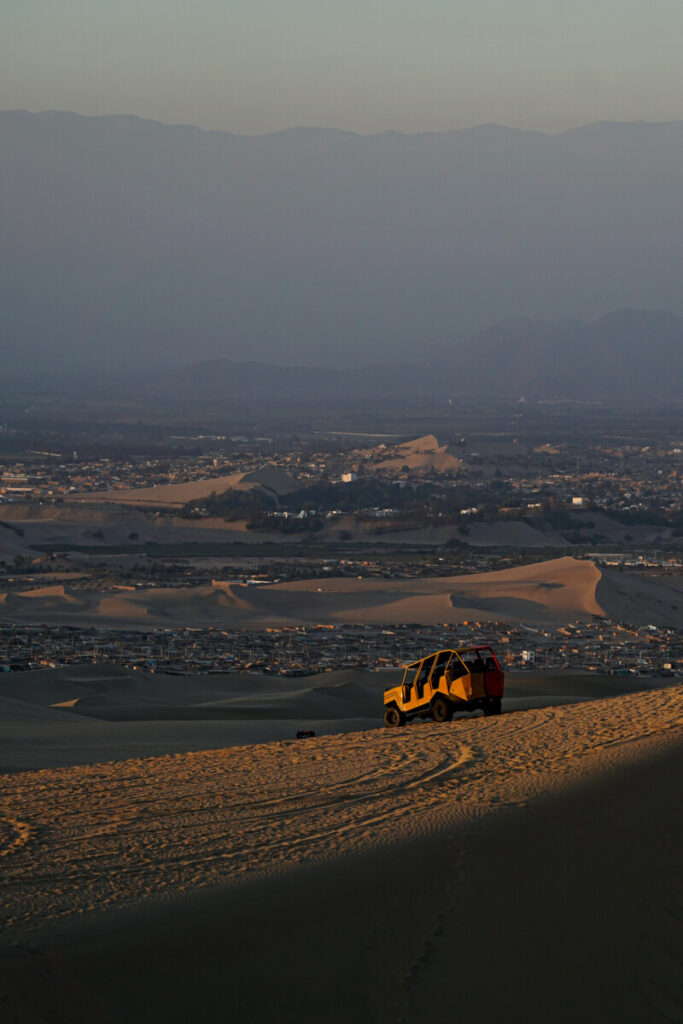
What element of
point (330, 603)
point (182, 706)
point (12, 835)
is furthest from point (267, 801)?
point (330, 603)

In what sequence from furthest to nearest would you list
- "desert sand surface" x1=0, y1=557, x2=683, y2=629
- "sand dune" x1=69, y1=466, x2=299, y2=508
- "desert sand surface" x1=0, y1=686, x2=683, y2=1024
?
"sand dune" x1=69, y1=466, x2=299, y2=508
"desert sand surface" x1=0, y1=557, x2=683, y2=629
"desert sand surface" x1=0, y1=686, x2=683, y2=1024

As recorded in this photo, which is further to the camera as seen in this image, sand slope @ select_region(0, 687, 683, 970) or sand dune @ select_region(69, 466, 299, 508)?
sand dune @ select_region(69, 466, 299, 508)

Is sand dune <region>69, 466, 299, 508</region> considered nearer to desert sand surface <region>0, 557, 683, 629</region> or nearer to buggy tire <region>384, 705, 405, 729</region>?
desert sand surface <region>0, 557, 683, 629</region>

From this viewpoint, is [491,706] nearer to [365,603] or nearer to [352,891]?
[352,891]

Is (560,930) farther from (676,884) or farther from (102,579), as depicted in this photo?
(102,579)

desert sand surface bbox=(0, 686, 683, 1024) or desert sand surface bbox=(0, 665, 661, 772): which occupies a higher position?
desert sand surface bbox=(0, 686, 683, 1024)

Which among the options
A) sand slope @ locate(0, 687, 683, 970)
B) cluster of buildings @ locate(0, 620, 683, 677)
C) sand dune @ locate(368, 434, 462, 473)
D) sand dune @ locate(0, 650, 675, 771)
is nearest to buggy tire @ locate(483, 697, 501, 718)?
sand slope @ locate(0, 687, 683, 970)

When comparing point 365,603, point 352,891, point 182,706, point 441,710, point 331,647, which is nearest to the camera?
point 352,891
